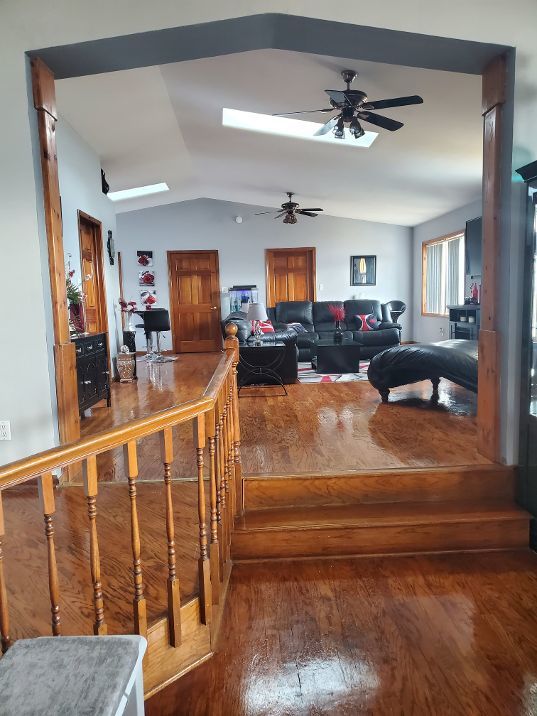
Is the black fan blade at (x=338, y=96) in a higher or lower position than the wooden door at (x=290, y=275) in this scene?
higher

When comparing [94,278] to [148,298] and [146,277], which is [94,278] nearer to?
[148,298]

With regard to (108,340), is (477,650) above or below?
below

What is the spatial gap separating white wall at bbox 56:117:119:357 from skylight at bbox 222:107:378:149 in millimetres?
1580

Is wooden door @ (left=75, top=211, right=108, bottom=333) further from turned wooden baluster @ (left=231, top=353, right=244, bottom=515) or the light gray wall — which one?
the light gray wall

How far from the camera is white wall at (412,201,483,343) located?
753 cm

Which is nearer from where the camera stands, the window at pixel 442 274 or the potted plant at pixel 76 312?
the potted plant at pixel 76 312

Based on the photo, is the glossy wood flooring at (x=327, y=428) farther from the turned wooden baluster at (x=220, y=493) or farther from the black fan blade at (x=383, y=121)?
the black fan blade at (x=383, y=121)

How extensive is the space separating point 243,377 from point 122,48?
333cm

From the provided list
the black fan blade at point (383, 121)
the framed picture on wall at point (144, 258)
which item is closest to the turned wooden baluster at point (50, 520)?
the black fan blade at point (383, 121)

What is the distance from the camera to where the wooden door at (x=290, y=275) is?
31.8 feet

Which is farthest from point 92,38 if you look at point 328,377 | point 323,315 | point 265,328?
point 323,315

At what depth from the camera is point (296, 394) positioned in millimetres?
5020

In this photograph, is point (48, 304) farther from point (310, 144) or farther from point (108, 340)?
point (310, 144)

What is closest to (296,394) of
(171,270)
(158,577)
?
(158,577)
